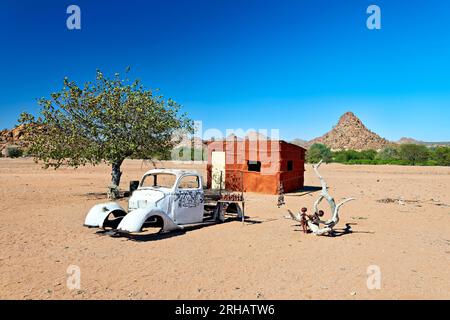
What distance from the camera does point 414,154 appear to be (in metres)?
73.1

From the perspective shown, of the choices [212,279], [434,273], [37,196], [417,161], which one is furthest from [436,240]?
[417,161]

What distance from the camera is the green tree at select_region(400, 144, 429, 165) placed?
69.6 meters

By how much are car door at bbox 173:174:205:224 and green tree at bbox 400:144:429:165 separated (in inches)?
2679

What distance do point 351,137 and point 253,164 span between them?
145 metres

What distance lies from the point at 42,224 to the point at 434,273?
11296 millimetres

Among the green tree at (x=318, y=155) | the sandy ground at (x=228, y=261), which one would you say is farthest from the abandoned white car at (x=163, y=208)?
the green tree at (x=318, y=155)

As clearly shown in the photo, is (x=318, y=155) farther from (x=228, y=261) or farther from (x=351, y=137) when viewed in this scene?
(x=228, y=261)

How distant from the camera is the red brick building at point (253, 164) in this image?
21578 mm

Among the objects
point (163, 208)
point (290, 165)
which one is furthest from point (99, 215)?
point (290, 165)

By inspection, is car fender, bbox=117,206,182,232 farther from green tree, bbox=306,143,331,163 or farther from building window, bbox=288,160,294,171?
green tree, bbox=306,143,331,163

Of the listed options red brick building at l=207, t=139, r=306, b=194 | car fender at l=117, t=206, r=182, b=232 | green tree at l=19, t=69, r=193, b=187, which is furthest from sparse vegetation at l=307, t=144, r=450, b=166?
car fender at l=117, t=206, r=182, b=232

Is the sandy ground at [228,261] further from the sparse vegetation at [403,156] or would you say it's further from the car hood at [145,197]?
the sparse vegetation at [403,156]

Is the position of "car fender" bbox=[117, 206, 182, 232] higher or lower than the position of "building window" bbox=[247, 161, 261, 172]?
lower
